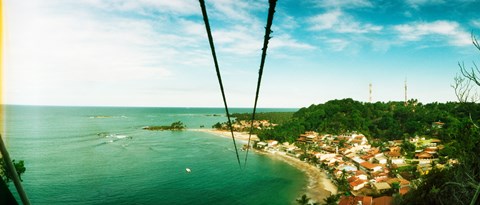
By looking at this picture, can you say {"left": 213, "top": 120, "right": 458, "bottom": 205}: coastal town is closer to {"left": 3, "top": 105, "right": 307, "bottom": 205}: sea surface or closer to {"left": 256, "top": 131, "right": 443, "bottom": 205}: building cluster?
{"left": 256, "top": 131, "right": 443, "bottom": 205}: building cluster

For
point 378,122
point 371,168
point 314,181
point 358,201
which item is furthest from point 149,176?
point 378,122

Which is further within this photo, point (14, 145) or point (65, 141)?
point (65, 141)

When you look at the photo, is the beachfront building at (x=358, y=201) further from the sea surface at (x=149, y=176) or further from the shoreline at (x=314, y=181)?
the sea surface at (x=149, y=176)

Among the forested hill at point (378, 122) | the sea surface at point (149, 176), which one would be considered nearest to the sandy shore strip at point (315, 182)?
the sea surface at point (149, 176)

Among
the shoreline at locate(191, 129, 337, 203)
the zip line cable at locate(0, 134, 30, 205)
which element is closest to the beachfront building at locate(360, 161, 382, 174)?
the shoreline at locate(191, 129, 337, 203)

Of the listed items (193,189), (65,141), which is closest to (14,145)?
(65,141)

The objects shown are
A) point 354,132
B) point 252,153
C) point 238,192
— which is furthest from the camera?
point 354,132

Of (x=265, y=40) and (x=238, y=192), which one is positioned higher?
(x=265, y=40)

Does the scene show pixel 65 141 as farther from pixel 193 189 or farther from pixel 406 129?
pixel 406 129
